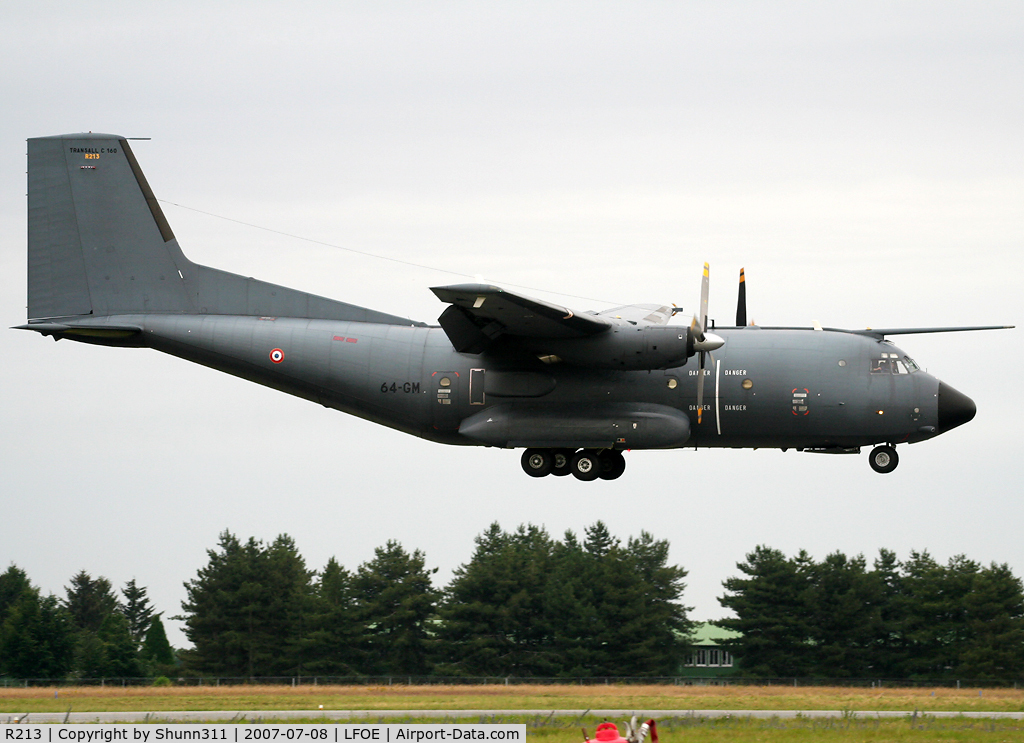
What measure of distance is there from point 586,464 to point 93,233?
48.6 feet

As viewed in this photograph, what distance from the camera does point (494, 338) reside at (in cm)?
3005

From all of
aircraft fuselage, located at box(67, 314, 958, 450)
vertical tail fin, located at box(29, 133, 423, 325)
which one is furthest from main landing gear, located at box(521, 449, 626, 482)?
vertical tail fin, located at box(29, 133, 423, 325)

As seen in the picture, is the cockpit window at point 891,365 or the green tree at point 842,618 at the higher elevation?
the cockpit window at point 891,365

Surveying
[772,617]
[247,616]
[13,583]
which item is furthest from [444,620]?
[13,583]

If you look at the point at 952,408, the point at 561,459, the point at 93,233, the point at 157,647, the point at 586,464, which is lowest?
the point at 157,647

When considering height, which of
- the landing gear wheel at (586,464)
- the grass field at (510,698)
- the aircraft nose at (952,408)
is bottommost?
the grass field at (510,698)

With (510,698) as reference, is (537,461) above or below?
above

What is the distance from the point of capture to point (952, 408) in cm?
3058

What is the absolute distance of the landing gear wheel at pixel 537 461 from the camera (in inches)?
1245

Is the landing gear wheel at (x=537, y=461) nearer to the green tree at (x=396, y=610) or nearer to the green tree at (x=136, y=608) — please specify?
the green tree at (x=396, y=610)

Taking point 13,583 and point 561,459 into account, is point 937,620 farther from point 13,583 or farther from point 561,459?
point 13,583

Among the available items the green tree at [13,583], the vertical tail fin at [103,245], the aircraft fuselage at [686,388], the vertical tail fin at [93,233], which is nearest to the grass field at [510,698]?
the aircraft fuselage at [686,388]

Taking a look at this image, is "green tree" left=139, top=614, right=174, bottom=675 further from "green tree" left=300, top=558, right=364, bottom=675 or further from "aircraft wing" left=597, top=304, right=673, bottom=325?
"aircraft wing" left=597, top=304, right=673, bottom=325

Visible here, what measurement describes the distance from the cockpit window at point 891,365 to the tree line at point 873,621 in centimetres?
2915
